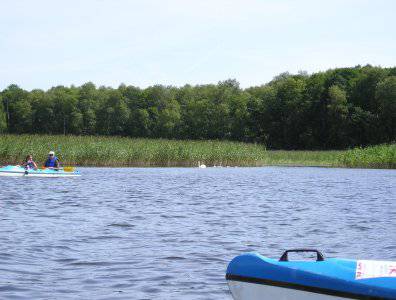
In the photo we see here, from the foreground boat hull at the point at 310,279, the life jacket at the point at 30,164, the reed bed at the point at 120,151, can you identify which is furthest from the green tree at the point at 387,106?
the foreground boat hull at the point at 310,279

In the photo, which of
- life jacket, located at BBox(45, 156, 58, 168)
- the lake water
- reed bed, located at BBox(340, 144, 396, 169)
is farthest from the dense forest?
the lake water

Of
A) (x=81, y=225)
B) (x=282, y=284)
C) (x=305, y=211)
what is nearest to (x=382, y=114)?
(x=305, y=211)

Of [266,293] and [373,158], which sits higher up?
[373,158]

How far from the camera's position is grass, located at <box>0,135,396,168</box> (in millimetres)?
34219

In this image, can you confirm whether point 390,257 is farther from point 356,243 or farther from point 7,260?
point 7,260

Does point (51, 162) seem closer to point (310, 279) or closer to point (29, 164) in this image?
point (29, 164)

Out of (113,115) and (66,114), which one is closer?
(113,115)

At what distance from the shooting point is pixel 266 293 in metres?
5.51

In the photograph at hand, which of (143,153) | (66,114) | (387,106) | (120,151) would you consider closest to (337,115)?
(387,106)

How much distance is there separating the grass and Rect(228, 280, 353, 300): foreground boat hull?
29.0m

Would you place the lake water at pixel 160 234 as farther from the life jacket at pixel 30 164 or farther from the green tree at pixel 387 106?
the green tree at pixel 387 106

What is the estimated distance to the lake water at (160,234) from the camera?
7910 mm

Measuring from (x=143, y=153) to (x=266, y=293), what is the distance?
33.8m

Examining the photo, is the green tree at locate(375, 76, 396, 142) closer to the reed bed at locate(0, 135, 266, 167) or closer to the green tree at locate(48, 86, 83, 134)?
the reed bed at locate(0, 135, 266, 167)
